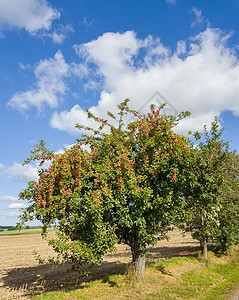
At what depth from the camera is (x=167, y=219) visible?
13.8 metres

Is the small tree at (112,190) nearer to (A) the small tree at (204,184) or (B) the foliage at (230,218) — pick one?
(A) the small tree at (204,184)

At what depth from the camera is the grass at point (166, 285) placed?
13.3 m

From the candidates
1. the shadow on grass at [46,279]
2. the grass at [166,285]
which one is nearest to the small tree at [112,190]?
the grass at [166,285]

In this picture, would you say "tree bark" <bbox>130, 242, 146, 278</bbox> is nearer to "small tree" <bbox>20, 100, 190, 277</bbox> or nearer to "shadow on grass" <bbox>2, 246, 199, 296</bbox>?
"small tree" <bbox>20, 100, 190, 277</bbox>

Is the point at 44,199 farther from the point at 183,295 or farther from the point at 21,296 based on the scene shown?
the point at 183,295

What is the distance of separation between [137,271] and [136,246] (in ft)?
5.23

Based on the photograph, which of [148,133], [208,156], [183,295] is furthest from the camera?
[208,156]

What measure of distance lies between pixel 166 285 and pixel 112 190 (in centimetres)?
783

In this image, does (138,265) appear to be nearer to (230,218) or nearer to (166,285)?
(166,285)

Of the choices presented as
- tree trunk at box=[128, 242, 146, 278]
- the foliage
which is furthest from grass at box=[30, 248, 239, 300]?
the foliage

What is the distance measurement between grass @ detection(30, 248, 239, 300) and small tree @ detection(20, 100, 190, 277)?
1380mm

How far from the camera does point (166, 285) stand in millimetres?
14977

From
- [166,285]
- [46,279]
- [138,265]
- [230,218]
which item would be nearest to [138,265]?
[138,265]

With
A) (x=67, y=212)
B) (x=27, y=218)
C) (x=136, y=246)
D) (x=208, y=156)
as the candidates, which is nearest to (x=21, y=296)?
(x=27, y=218)
